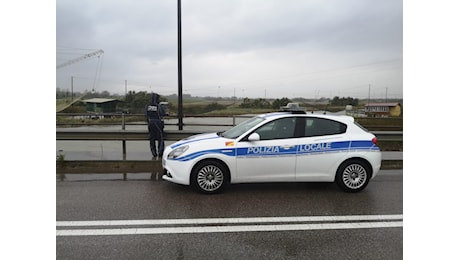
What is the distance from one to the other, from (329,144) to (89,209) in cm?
402

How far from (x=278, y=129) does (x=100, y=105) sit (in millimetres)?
7029

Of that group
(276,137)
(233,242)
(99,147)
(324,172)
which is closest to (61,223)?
(233,242)

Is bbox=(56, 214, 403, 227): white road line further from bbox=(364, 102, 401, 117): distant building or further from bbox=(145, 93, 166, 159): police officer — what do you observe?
bbox=(364, 102, 401, 117): distant building

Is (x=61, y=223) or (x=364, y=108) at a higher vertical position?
(x=364, y=108)

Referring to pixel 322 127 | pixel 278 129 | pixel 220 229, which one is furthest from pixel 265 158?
pixel 220 229

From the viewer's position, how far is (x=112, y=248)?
334cm

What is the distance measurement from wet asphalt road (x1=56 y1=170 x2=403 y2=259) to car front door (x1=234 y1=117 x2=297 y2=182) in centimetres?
33

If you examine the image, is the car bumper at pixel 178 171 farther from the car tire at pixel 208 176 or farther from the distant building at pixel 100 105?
the distant building at pixel 100 105

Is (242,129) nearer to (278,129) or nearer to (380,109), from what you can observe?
(278,129)

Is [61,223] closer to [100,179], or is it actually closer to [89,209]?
[89,209]

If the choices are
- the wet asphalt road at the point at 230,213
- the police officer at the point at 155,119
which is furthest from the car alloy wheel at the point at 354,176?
the police officer at the point at 155,119

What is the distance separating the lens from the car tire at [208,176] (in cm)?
526

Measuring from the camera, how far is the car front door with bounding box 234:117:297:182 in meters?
5.27

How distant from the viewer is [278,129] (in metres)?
5.48
